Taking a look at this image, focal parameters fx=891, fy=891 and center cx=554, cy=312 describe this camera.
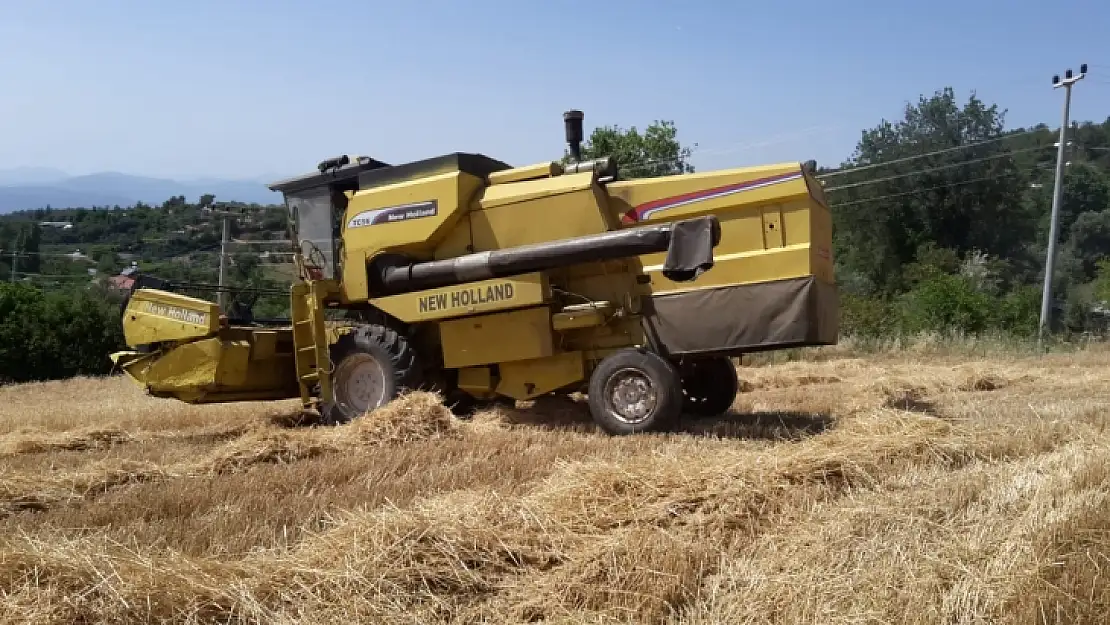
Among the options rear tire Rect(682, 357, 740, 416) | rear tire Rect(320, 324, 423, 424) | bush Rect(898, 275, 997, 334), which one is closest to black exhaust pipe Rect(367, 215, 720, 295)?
rear tire Rect(320, 324, 423, 424)

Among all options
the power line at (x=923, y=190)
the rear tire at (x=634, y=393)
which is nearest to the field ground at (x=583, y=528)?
the rear tire at (x=634, y=393)

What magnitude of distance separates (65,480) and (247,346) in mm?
3647

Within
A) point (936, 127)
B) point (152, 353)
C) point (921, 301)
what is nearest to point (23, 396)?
point (152, 353)

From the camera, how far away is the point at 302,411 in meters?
9.45

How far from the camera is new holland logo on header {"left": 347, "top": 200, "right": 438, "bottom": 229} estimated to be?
324 inches

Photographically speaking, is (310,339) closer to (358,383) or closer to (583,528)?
(358,383)

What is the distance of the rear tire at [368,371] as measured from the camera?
27.1ft

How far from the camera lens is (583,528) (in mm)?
3719

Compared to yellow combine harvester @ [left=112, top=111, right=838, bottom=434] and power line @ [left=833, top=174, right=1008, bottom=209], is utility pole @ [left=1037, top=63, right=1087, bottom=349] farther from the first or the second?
yellow combine harvester @ [left=112, top=111, right=838, bottom=434]

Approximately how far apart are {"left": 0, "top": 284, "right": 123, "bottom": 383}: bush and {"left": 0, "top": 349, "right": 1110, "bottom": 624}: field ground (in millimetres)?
23568

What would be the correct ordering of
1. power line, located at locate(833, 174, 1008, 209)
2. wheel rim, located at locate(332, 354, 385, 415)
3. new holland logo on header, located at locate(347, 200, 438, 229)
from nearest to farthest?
new holland logo on header, located at locate(347, 200, 438, 229) < wheel rim, located at locate(332, 354, 385, 415) < power line, located at locate(833, 174, 1008, 209)

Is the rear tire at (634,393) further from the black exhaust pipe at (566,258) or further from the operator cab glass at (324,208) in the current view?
the operator cab glass at (324,208)

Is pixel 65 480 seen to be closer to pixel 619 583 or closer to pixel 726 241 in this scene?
pixel 619 583

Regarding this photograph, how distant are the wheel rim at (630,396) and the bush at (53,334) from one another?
23.8m
